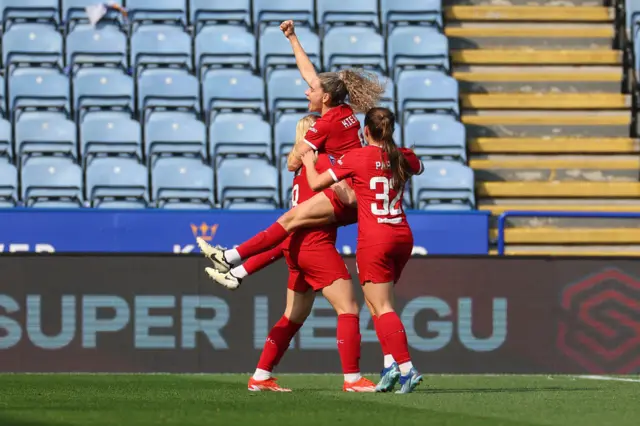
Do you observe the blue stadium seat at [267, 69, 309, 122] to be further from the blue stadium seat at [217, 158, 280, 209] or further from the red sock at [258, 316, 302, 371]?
the red sock at [258, 316, 302, 371]

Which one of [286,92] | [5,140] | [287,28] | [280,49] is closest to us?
[287,28]

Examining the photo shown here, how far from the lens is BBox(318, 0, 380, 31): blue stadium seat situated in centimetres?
1562

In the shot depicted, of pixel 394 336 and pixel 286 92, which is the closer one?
pixel 394 336

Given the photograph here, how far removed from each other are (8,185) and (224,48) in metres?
3.40

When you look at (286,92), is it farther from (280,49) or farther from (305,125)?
(305,125)

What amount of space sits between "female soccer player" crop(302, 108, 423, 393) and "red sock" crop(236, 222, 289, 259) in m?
0.38

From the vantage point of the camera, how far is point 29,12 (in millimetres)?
15336

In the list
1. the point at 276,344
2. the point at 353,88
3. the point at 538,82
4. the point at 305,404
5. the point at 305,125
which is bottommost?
the point at 305,404

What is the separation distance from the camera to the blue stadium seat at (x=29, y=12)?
15.3m

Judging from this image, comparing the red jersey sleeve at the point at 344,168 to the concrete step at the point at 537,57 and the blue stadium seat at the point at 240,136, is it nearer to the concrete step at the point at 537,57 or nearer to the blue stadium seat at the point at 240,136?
the blue stadium seat at the point at 240,136

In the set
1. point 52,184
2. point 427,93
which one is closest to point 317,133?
point 52,184

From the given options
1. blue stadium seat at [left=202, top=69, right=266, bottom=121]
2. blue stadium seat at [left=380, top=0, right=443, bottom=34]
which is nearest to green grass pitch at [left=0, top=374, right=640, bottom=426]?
blue stadium seat at [left=202, top=69, right=266, bottom=121]

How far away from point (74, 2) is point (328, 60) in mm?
3213

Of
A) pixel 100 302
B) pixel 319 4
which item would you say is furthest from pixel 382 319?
pixel 319 4
